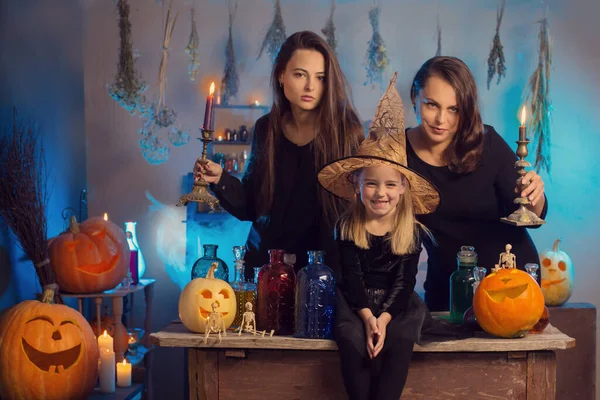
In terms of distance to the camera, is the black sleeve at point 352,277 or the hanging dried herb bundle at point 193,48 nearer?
the black sleeve at point 352,277

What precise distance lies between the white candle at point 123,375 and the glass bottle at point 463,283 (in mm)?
2185

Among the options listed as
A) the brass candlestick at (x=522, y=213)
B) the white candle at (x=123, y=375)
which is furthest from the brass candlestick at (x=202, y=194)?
the white candle at (x=123, y=375)

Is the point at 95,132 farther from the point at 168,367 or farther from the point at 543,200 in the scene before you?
the point at 543,200

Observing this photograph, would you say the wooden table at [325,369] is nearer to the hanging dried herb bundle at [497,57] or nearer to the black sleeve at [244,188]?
the black sleeve at [244,188]

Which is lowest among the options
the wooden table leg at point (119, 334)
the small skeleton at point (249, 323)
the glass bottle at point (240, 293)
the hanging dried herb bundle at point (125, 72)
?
the wooden table leg at point (119, 334)

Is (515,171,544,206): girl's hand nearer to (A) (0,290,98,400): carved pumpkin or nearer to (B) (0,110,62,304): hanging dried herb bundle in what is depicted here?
(A) (0,290,98,400): carved pumpkin

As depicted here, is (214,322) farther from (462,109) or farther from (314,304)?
(462,109)

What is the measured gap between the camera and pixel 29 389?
10.5 feet

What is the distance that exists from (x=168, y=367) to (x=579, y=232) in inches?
129

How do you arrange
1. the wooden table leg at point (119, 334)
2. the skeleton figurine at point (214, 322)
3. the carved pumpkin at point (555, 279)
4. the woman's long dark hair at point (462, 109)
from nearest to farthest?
the skeleton figurine at point (214, 322) → the woman's long dark hair at point (462, 109) → the carved pumpkin at point (555, 279) → the wooden table leg at point (119, 334)

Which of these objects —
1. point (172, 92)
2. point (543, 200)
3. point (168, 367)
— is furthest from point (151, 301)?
point (543, 200)

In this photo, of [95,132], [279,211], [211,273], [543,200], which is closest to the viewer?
[211,273]

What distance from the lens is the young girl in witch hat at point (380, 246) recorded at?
90.7 inches

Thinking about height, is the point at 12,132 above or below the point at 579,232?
above
